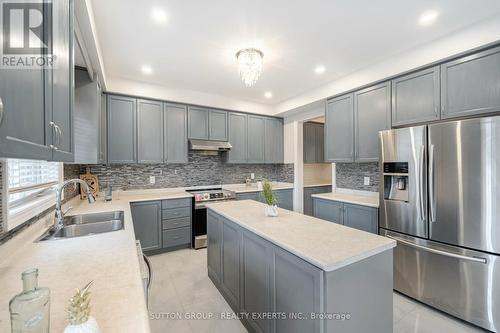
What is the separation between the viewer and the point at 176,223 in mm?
3469

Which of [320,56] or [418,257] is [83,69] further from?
[418,257]

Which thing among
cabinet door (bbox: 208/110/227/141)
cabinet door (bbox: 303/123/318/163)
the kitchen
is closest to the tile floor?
the kitchen

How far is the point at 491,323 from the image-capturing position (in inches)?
70.0

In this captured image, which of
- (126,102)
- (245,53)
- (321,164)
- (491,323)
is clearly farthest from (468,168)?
(126,102)

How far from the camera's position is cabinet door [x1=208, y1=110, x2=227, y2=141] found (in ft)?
13.5

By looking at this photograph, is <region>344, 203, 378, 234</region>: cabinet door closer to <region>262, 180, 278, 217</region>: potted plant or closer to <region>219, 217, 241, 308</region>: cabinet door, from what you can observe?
<region>262, 180, 278, 217</region>: potted plant

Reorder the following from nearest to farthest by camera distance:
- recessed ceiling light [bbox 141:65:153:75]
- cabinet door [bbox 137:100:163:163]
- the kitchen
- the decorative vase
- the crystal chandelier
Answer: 1. the kitchen
2. the decorative vase
3. the crystal chandelier
4. recessed ceiling light [bbox 141:65:153:75]
5. cabinet door [bbox 137:100:163:163]

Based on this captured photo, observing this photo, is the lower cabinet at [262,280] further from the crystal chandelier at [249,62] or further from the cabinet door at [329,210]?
the cabinet door at [329,210]

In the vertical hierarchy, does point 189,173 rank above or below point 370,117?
below

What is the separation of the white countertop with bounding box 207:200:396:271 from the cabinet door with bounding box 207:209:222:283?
0.29m

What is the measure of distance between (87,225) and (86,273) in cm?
120

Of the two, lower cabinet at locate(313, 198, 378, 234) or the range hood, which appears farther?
the range hood

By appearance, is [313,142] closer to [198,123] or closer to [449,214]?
[198,123]

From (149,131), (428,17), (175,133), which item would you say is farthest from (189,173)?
(428,17)
